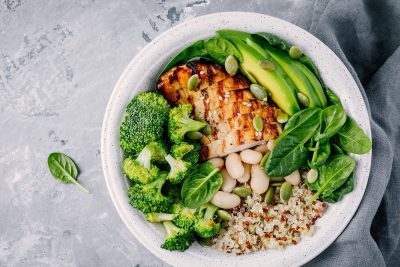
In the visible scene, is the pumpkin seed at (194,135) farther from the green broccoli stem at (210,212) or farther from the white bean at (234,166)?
the green broccoli stem at (210,212)

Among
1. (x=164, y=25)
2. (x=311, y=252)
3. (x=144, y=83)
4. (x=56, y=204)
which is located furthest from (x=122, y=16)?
(x=311, y=252)

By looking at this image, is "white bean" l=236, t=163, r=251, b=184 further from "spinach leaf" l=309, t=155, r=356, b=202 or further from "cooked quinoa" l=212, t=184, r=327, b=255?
"spinach leaf" l=309, t=155, r=356, b=202

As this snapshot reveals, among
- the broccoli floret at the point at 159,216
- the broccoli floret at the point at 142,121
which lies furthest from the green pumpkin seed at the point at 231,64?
the broccoli floret at the point at 159,216

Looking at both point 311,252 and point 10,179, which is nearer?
point 311,252

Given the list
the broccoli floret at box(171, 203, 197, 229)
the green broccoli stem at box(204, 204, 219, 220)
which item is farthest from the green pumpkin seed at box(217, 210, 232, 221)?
the broccoli floret at box(171, 203, 197, 229)

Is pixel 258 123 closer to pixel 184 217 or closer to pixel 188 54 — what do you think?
pixel 188 54

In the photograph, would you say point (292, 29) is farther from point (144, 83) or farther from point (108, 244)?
point (108, 244)
